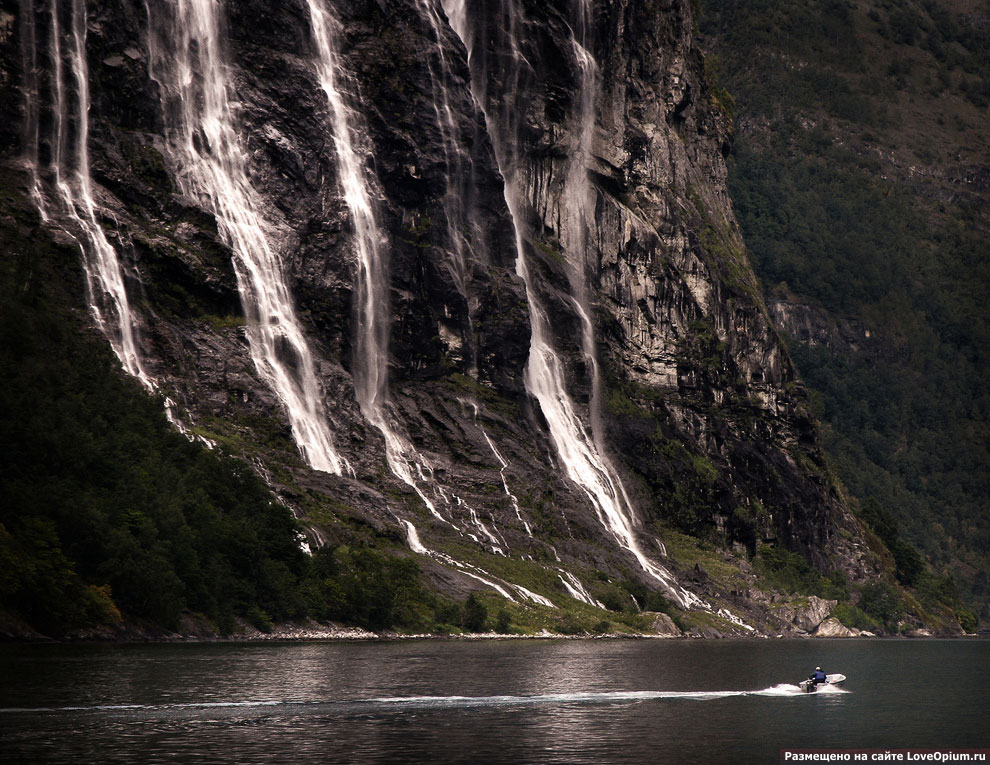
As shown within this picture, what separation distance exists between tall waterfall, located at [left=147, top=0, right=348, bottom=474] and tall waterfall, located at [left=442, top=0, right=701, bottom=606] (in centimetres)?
4030

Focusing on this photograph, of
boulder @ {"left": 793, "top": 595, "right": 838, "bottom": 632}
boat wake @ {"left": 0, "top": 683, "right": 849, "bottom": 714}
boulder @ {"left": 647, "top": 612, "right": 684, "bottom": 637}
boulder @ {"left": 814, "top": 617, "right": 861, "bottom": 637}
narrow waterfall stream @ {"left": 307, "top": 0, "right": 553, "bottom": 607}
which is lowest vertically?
boulder @ {"left": 814, "top": 617, "right": 861, "bottom": 637}

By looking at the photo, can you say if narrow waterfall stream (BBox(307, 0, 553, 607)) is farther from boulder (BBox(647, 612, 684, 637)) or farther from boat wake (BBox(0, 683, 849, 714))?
boat wake (BBox(0, 683, 849, 714))

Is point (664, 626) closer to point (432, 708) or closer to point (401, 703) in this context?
point (401, 703)

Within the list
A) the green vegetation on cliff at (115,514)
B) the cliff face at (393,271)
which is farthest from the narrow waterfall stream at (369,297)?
the green vegetation on cliff at (115,514)

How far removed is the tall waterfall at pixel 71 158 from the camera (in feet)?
414

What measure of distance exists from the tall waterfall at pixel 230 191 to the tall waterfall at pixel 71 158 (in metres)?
10.6

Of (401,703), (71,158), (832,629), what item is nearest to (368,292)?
(71,158)

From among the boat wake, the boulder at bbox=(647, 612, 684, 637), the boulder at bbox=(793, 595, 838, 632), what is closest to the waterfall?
the boulder at bbox=(647, 612, 684, 637)

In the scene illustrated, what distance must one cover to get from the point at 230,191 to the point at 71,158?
18.1 meters

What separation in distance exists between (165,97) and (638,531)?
74.6 metres

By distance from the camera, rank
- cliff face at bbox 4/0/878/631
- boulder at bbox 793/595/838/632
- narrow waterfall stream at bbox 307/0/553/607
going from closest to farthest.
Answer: cliff face at bbox 4/0/878/631, narrow waterfall stream at bbox 307/0/553/607, boulder at bbox 793/595/838/632

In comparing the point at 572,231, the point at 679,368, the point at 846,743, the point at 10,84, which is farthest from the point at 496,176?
the point at 846,743

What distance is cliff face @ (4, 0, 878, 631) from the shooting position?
5187 inches

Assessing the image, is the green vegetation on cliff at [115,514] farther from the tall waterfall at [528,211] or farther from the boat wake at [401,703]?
the tall waterfall at [528,211]
